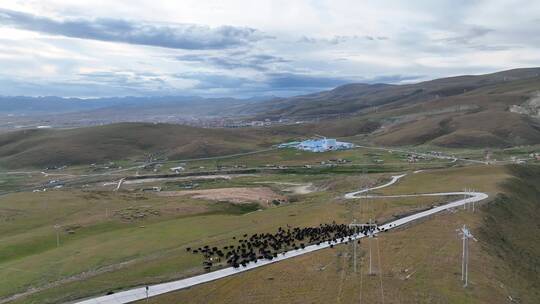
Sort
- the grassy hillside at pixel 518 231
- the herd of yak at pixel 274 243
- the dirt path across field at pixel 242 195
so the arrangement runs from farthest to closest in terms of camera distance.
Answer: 1. the dirt path across field at pixel 242 195
2. the herd of yak at pixel 274 243
3. the grassy hillside at pixel 518 231

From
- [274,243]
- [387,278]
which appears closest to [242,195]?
[274,243]

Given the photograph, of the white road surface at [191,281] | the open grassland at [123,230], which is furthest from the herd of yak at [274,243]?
the open grassland at [123,230]

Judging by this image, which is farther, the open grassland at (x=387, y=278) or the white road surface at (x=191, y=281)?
the white road surface at (x=191, y=281)

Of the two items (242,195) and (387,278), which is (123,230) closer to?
(242,195)

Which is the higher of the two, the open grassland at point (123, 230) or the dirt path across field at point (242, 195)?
the open grassland at point (123, 230)

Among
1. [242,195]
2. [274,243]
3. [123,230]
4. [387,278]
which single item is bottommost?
[242,195]

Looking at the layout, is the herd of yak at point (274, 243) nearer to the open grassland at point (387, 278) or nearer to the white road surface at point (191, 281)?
the white road surface at point (191, 281)
